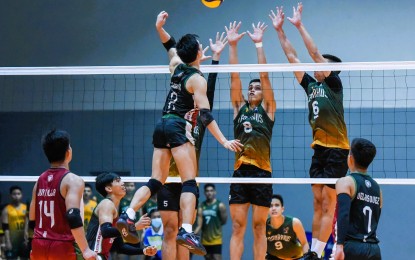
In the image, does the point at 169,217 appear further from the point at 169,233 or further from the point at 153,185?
the point at 153,185

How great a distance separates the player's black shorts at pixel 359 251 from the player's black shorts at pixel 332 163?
265 centimetres

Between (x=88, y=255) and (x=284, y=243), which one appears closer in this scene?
(x=88, y=255)

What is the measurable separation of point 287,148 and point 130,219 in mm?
8389

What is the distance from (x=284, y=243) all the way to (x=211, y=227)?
143 inches

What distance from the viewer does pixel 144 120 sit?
1662 centimetres

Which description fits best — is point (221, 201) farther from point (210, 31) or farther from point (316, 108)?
point (316, 108)

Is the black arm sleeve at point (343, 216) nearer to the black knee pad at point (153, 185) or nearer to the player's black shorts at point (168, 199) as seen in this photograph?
the black knee pad at point (153, 185)

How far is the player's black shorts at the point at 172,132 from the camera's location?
8.23m

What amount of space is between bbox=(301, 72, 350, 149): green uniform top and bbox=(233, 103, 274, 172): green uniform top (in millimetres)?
670

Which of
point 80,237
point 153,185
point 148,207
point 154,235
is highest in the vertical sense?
point 153,185

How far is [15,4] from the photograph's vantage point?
59.2 ft

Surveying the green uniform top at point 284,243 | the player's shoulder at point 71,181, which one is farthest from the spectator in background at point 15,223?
the player's shoulder at point 71,181

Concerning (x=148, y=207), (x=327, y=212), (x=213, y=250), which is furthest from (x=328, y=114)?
(x=148, y=207)

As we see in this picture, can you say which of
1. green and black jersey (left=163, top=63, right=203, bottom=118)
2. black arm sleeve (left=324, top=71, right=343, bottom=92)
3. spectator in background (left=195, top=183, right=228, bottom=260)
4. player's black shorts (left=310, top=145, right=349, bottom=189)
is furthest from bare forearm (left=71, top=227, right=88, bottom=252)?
spectator in background (left=195, top=183, right=228, bottom=260)
